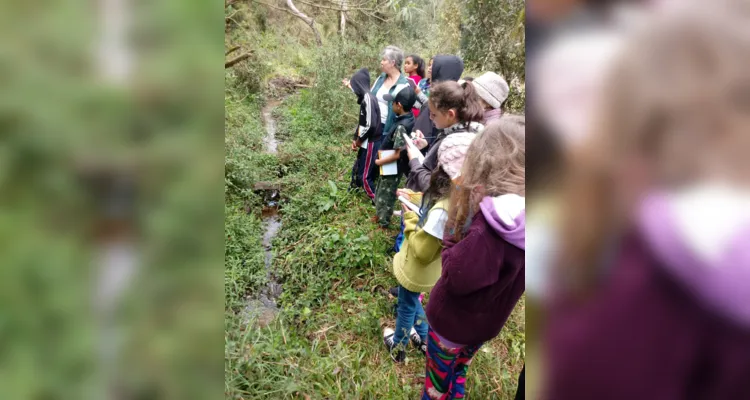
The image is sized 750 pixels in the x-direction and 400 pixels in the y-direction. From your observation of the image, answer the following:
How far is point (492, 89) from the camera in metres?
2.09

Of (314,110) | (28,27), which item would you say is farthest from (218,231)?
(314,110)

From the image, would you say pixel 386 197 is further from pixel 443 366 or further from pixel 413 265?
pixel 443 366

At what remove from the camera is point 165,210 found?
0.29m

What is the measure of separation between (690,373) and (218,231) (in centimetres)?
A: 39

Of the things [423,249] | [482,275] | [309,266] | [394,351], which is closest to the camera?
[482,275]

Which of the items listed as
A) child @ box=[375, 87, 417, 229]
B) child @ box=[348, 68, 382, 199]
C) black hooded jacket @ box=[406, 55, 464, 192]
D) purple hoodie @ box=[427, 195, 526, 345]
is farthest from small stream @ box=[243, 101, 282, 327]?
black hooded jacket @ box=[406, 55, 464, 192]

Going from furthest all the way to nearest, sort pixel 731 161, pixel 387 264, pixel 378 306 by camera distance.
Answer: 1. pixel 387 264
2. pixel 378 306
3. pixel 731 161

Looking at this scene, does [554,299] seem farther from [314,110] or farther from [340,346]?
[314,110]

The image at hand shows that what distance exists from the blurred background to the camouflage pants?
286cm

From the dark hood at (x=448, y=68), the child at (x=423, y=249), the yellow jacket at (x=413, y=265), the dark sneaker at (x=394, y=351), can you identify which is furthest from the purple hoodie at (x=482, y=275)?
the dark hood at (x=448, y=68)

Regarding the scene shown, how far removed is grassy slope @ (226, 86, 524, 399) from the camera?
182cm

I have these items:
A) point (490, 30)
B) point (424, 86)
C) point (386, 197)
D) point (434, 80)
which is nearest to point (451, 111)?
point (490, 30)

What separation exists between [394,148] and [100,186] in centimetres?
289

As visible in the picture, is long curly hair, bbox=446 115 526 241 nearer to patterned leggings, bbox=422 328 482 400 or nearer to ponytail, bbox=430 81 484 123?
patterned leggings, bbox=422 328 482 400
